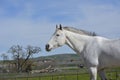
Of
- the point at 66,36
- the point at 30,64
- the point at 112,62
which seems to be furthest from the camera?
the point at 30,64

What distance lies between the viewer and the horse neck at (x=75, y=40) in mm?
8305

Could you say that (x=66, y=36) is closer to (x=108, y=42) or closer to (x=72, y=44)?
(x=72, y=44)

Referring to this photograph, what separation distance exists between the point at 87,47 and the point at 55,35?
0.90 m

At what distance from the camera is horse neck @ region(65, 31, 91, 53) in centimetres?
830

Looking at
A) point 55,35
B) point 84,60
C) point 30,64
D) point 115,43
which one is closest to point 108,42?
point 115,43

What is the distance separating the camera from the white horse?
782 centimetres

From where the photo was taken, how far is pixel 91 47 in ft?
26.6

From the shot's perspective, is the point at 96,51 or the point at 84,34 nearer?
the point at 96,51

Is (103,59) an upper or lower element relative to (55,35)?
lower

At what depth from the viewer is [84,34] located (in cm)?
857

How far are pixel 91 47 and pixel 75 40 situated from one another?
52cm

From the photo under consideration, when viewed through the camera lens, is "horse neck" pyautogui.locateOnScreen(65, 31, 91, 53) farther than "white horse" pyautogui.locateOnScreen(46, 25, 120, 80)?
Yes

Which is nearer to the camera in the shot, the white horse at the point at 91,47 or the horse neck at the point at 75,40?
the white horse at the point at 91,47

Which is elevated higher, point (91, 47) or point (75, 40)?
point (75, 40)
